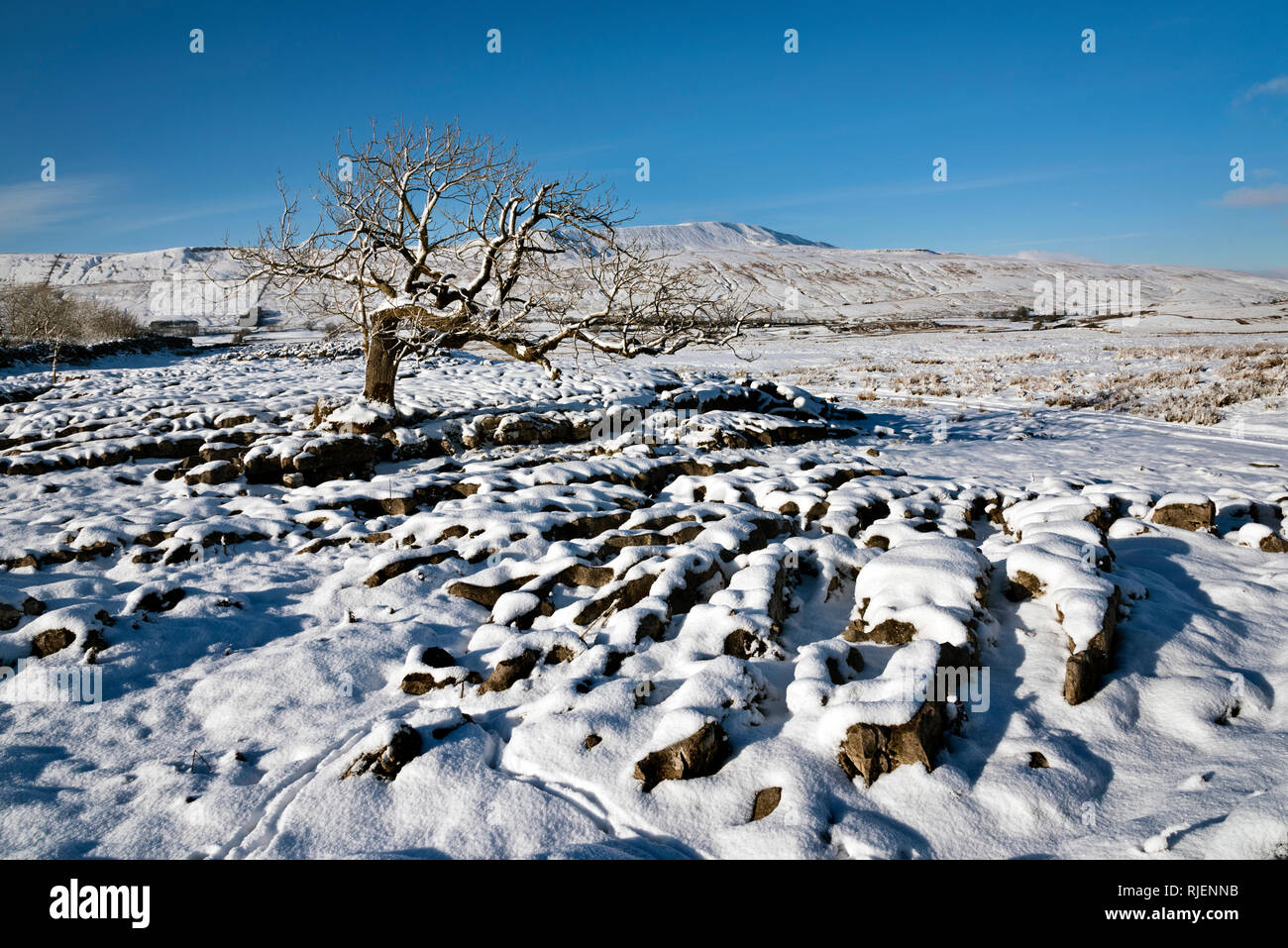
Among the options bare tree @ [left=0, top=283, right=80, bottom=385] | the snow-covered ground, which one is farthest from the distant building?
the snow-covered ground

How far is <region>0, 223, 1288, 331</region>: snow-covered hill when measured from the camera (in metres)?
76.6

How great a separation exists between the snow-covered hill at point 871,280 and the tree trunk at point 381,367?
56493mm

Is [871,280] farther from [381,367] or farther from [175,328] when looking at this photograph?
[381,367]

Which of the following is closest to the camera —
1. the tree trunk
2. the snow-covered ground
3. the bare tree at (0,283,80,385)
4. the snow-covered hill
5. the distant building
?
the snow-covered ground

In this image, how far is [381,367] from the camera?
13.1 m

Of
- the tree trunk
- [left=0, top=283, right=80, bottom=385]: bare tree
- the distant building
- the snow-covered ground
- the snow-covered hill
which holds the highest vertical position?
the snow-covered hill

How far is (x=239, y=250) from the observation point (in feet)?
37.3

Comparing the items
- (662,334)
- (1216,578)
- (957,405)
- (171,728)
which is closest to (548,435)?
(662,334)

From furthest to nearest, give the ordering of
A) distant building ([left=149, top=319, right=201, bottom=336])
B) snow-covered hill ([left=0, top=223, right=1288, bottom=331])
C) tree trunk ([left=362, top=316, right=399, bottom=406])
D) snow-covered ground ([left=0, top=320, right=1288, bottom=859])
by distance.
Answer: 1. snow-covered hill ([left=0, top=223, right=1288, bottom=331])
2. distant building ([left=149, top=319, right=201, bottom=336])
3. tree trunk ([left=362, top=316, right=399, bottom=406])
4. snow-covered ground ([left=0, top=320, right=1288, bottom=859])

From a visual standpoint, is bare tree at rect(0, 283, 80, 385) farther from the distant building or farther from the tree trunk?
the tree trunk

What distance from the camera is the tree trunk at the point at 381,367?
1287 centimetres

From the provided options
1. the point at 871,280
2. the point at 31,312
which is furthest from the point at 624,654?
the point at 871,280

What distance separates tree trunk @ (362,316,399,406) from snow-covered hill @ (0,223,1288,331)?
5649 centimetres
